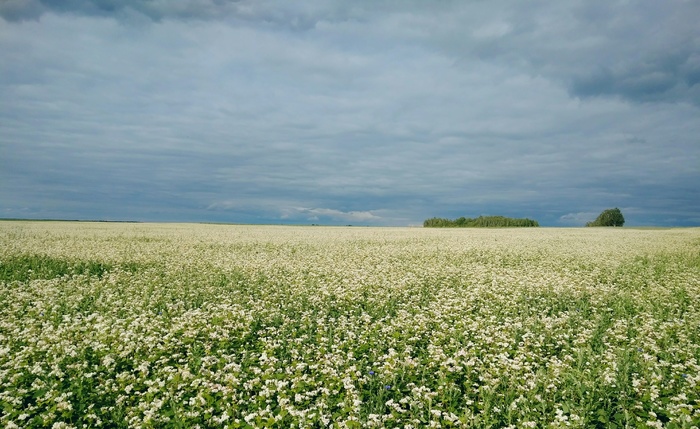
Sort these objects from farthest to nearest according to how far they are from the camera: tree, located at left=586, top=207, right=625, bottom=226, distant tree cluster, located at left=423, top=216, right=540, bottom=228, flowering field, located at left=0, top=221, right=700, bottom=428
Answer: tree, located at left=586, top=207, right=625, bottom=226, distant tree cluster, located at left=423, top=216, right=540, bottom=228, flowering field, located at left=0, top=221, right=700, bottom=428

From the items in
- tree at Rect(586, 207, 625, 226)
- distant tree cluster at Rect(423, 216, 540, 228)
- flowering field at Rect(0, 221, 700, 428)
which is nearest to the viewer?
flowering field at Rect(0, 221, 700, 428)

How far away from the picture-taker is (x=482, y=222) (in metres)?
108

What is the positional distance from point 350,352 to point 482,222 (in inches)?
4147

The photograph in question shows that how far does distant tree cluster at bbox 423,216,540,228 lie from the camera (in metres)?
105

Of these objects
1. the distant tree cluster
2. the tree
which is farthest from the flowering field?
the tree

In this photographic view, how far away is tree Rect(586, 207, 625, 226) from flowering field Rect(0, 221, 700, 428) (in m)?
113

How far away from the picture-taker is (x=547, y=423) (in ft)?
20.5

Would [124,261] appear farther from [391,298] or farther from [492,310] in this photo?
[492,310]

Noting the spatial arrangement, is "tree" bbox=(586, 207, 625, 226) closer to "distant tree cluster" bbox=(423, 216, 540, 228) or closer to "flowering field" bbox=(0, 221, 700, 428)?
→ "distant tree cluster" bbox=(423, 216, 540, 228)

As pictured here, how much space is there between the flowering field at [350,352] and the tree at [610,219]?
113130mm

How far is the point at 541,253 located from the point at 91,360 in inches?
992

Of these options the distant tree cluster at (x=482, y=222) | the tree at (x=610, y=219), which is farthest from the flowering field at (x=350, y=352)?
the tree at (x=610, y=219)

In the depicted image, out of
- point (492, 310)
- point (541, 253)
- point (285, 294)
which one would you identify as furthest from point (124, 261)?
point (541, 253)

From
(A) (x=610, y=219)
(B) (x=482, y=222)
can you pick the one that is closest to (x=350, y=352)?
(B) (x=482, y=222)
